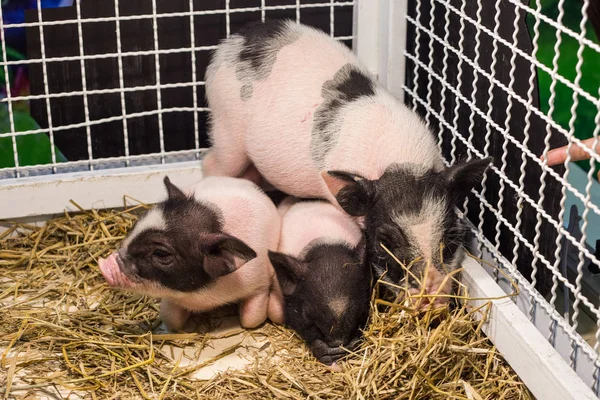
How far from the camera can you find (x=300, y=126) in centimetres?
396

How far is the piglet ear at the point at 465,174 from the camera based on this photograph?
3490 millimetres

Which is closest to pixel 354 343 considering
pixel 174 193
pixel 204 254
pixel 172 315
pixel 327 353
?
pixel 327 353

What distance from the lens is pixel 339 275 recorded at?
3.51 meters

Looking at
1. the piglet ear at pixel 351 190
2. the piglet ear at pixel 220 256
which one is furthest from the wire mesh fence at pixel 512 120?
the piglet ear at pixel 220 256

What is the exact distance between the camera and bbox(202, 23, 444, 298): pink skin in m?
3.74

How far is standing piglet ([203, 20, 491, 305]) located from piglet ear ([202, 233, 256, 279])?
0.47 meters

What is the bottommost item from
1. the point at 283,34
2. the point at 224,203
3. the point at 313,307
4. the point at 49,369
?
the point at 49,369

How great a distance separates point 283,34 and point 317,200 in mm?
770

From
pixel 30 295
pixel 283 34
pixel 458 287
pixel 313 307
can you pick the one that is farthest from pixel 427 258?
pixel 30 295

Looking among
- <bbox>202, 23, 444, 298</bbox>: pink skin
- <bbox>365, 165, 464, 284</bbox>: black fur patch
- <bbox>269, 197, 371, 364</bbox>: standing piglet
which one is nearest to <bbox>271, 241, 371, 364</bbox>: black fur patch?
<bbox>269, 197, 371, 364</bbox>: standing piglet

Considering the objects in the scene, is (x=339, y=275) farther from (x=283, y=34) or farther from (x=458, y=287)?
(x=283, y=34)

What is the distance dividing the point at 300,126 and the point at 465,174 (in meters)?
0.79

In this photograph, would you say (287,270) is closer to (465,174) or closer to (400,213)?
(400,213)

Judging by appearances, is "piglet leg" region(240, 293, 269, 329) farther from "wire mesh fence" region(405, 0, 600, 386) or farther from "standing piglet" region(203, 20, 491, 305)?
"wire mesh fence" region(405, 0, 600, 386)
